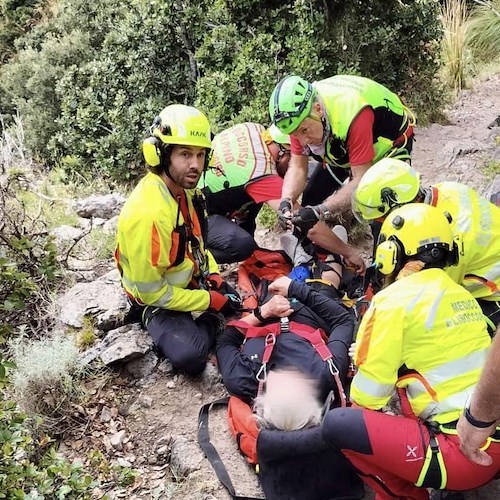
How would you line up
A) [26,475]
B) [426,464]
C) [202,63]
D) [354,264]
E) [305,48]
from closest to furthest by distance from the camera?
[26,475]
[426,464]
[354,264]
[305,48]
[202,63]

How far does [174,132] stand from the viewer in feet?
12.3

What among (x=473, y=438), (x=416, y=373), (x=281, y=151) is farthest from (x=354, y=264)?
(x=473, y=438)

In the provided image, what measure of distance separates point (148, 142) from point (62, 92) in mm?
6116

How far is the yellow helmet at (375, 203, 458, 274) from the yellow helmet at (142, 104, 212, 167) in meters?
1.50

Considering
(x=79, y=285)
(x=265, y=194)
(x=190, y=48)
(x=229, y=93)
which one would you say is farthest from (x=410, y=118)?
(x=190, y=48)

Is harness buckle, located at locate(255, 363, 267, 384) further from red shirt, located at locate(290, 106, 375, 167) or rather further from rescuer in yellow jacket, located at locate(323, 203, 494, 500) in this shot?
A: red shirt, located at locate(290, 106, 375, 167)

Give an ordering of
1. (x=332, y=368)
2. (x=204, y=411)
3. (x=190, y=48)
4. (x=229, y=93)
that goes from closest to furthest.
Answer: (x=332, y=368)
(x=204, y=411)
(x=229, y=93)
(x=190, y=48)

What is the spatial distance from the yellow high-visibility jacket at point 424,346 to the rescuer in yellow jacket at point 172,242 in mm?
1528

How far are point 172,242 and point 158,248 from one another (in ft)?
0.42

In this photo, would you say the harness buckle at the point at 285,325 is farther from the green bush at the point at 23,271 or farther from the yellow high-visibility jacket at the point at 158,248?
the green bush at the point at 23,271

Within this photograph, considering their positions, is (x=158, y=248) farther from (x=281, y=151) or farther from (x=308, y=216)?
(x=281, y=151)

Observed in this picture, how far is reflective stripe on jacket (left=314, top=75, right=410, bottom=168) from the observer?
4.07 m

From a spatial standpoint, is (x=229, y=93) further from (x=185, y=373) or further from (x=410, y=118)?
(x=185, y=373)

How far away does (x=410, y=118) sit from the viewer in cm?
458
